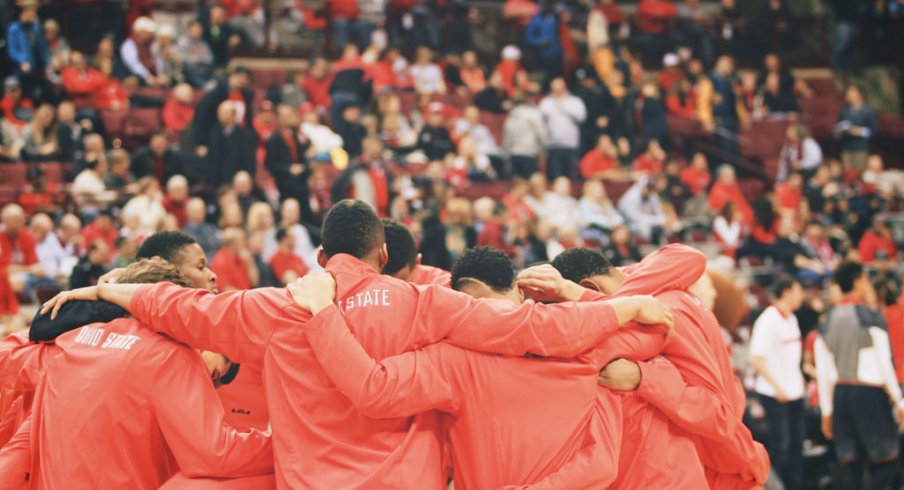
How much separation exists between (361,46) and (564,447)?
46.1ft

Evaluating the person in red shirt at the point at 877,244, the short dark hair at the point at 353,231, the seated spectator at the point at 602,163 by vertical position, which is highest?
the short dark hair at the point at 353,231

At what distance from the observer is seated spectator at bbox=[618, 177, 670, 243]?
48.2 feet

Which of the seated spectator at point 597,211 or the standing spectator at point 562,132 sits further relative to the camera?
the standing spectator at point 562,132

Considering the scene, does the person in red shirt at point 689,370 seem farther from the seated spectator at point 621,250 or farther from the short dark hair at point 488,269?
the seated spectator at point 621,250

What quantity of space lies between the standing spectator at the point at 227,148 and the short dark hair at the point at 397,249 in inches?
→ 297

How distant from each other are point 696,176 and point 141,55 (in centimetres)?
816

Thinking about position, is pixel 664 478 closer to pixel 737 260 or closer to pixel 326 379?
pixel 326 379

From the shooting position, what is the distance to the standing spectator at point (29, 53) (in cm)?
1322

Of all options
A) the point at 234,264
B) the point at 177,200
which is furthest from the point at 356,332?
the point at 177,200

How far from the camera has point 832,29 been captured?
2250 cm

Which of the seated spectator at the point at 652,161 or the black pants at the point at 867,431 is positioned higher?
the black pants at the point at 867,431

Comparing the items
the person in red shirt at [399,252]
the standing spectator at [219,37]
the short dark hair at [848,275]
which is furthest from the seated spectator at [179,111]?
the person in red shirt at [399,252]

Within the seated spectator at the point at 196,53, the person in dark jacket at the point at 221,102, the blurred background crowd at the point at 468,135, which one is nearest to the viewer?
the blurred background crowd at the point at 468,135

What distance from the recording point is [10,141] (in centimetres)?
1254
